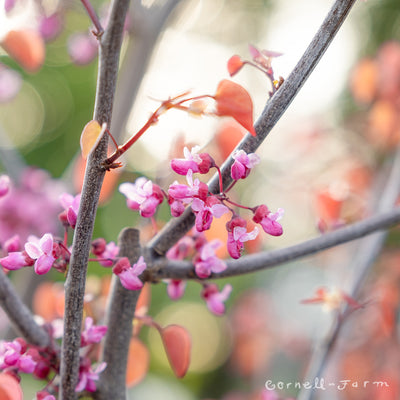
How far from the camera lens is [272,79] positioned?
39cm

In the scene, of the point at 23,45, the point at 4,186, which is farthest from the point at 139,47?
the point at 4,186

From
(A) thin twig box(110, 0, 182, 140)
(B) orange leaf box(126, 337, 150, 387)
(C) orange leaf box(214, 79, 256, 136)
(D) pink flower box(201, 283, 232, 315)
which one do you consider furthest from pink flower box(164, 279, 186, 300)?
(A) thin twig box(110, 0, 182, 140)

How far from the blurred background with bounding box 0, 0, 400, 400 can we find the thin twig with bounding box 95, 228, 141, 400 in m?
0.14

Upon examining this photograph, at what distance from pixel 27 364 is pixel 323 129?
1389 mm

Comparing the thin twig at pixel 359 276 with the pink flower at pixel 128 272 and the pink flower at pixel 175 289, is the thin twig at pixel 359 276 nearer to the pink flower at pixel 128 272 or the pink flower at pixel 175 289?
the pink flower at pixel 175 289

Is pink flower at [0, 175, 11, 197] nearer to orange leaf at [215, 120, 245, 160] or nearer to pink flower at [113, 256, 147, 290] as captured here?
pink flower at [113, 256, 147, 290]

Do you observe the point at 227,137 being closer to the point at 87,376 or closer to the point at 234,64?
the point at 234,64

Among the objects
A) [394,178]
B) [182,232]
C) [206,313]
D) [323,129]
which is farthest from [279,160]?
[206,313]

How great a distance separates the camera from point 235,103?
35 centimetres

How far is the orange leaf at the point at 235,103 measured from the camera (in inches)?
13.7

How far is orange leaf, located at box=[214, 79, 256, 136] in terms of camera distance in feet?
1.14

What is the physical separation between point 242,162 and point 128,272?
0.46 feet

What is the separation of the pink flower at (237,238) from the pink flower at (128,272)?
8 centimetres

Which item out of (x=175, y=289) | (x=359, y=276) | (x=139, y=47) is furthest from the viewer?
(x=139, y=47)
